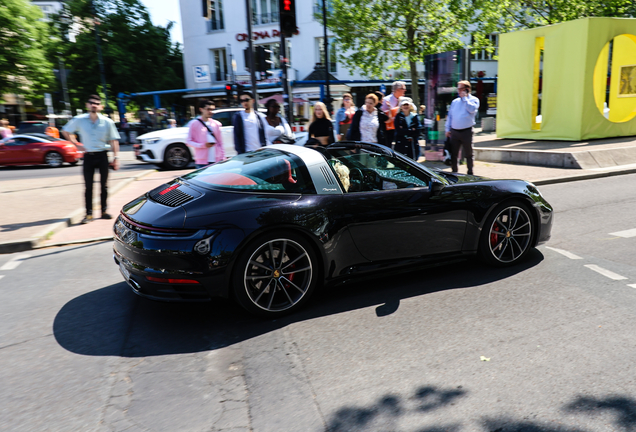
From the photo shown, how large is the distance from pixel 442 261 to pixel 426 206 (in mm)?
542

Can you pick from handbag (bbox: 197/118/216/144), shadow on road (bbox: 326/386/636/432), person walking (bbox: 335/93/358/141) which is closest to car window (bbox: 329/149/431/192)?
shadow on road (bbox: 326/386/636/432)

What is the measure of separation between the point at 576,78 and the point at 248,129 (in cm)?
1029

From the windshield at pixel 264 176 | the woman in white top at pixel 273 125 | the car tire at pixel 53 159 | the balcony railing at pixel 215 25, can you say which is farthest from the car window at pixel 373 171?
the balcony railing at pixel 215 25

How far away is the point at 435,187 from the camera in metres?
4.46

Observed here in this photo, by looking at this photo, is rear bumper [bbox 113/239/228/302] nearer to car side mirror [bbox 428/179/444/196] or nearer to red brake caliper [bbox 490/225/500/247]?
car side mirror [bbox 428/179/444/196]

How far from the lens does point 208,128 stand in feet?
24.9

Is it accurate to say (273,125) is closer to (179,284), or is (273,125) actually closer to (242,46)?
(179,284)

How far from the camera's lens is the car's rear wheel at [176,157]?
1444 centimetres

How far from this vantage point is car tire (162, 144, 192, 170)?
14.4 meters

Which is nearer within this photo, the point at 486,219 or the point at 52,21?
the point at 486,219

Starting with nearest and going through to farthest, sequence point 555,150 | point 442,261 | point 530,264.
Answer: point 442,261
point 530,264
point 555,150

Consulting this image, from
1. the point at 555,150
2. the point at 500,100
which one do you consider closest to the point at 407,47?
the point at 500,100

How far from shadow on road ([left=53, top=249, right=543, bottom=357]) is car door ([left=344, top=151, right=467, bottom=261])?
0.34 metres

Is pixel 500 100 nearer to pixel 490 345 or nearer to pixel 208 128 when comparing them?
pixel 208 128
